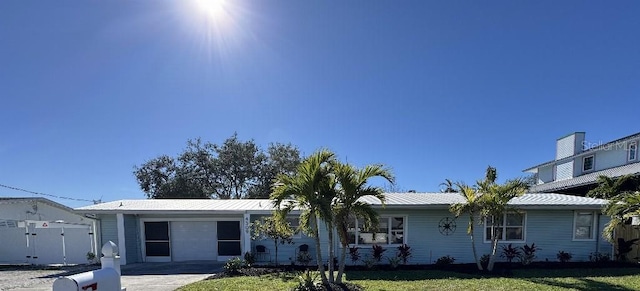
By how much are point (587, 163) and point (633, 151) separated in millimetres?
3595

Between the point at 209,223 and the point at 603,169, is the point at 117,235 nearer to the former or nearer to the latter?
the point at 209,223

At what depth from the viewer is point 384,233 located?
11.9m

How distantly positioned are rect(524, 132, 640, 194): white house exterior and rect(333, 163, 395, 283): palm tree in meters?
15.9

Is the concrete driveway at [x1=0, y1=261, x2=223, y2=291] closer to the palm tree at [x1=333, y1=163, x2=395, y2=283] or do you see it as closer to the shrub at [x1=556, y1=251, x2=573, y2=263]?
the palm tree at [x1=333, y1=163, x2=395, y2=283]

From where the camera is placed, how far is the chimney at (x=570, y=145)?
900 inches

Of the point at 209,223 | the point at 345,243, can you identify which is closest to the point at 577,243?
the point at 345,243

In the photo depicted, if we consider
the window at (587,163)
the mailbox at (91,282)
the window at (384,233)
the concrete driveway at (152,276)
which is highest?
the window at (587,163)

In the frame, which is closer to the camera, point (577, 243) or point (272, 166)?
point (577, 243)

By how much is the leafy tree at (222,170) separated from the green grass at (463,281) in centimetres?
1883

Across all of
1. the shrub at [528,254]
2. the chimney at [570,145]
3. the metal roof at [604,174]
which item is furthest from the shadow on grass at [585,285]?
the chimney at [570,145]

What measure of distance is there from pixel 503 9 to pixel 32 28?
40.7 ft

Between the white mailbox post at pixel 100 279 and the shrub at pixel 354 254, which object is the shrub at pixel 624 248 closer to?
the shrub at pixel 354 254

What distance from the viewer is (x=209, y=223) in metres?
12.9

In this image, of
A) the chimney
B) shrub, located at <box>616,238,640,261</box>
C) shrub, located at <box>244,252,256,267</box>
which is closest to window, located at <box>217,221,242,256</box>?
shrub, located at <box>244,252,256,267</box>
